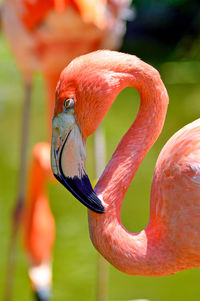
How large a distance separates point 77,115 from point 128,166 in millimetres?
211

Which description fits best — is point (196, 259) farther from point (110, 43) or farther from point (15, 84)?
point (15, 84)

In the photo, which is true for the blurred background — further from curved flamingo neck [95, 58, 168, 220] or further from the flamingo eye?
the flamingo eye

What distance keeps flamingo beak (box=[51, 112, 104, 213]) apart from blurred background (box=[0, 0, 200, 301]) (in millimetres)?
2054

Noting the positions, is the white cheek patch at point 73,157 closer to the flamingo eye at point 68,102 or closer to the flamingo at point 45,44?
the flamingo eye at point 68,102

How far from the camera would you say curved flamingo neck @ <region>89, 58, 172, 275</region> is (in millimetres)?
1407

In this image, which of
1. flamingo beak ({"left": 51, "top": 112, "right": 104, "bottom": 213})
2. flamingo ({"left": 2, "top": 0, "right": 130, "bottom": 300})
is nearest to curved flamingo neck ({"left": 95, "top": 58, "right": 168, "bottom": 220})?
flamingo beak ({"left": 51, "top": 112, "right": 104, "bottom": 213})

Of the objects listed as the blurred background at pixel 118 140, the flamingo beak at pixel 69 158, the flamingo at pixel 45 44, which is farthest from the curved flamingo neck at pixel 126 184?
the blurred background at pixel 118 140

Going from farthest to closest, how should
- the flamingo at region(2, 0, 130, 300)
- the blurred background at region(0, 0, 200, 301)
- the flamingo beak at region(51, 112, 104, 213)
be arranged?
the blurred background at region(0, 0, 200, 301)
the flamingo at region(2, 0, 130, 300)
the flamingo beak at region(51, 112, 104, 213)

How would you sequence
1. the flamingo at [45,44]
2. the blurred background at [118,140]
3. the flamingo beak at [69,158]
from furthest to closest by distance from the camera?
1. the blurred background at [118,140]
2. the flamingo at [45,44]
3. the flamingo beak at [69,158]

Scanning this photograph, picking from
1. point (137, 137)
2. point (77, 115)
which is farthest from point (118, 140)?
point (77, 115)

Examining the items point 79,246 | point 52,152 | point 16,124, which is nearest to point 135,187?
point 79,246

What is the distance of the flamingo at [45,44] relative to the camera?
9.38 ft

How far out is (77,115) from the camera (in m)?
1.33

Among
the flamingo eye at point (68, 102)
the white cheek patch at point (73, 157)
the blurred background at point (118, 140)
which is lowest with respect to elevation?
the blurred background at point (118, 140)
